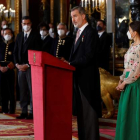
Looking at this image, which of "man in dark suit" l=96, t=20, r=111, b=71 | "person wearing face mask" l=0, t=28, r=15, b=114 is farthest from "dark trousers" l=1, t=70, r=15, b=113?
"man in dark suit" l=96, t=20, r=111, b=71

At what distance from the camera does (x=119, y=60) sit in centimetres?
852

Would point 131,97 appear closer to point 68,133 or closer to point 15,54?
point 68,133

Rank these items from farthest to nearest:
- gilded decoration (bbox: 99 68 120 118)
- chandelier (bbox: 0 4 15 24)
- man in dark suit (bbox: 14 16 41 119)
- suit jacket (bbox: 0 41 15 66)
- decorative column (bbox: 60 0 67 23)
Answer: decorative column (bbox: 60 0 67 23) → chandelier (bbox: 0 4 15 24) → suit jacket (bbox: 0 41 15 66) → man in dark suit (bbox: 14 16 41 119) → gilded decoration (bbox: 99 68 120 118)

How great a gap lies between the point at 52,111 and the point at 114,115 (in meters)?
3.34

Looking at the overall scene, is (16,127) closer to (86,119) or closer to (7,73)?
(7,73)

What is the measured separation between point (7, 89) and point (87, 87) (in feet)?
12.1

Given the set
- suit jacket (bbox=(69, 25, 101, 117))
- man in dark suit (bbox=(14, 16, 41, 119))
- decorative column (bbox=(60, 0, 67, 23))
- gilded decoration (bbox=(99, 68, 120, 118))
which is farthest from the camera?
decorative column (bbox=(60, 0, 67, 23))

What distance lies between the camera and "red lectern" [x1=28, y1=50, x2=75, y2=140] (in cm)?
330

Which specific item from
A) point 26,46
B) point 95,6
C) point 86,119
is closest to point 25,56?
point 26,46

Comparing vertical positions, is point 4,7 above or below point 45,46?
above

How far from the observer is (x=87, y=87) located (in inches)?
157

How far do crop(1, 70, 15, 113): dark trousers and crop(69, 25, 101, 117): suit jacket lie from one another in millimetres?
3431

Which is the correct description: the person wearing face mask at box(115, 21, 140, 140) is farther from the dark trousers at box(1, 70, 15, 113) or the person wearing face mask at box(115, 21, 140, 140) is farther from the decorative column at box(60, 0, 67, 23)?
the decorative column at box(60, 0, 67, 23)

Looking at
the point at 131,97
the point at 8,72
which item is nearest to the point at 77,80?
the point at 131,97
